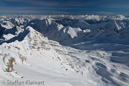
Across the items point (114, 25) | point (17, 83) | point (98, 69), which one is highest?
point (114, 25)

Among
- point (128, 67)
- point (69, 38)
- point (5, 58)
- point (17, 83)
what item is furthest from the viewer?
point (69, 38)

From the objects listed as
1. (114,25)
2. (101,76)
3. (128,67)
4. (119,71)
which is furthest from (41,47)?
(114,25)

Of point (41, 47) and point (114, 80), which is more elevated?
point (41, 47)

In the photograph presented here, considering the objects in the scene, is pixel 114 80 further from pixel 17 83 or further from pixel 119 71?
pixel 17 83

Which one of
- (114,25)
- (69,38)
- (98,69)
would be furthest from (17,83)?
(114,25)

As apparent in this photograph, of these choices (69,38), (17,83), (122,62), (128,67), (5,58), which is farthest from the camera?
(69,38)

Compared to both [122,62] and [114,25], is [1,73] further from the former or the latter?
[114,25]

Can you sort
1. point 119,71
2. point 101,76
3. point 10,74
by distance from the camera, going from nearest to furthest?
point 10,74 < point 101,76 < point 119,71

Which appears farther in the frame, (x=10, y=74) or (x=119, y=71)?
(x=119, y=71)

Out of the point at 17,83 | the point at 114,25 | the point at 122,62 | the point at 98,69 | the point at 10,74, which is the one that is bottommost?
the point at 17,83

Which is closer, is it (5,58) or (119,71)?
(5,58)
